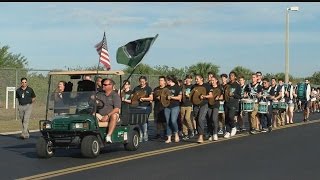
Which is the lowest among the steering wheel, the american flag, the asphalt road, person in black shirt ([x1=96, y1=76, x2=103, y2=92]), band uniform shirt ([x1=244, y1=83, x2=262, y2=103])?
the asphalt road

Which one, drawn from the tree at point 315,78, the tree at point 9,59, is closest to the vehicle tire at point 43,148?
the tree at point 9,59

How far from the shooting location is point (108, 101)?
12719 millimetres

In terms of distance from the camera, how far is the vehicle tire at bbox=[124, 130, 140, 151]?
13.4 metres

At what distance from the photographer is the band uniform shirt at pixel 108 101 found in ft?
41.5

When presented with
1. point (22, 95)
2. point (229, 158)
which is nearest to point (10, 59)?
point (22, 95)

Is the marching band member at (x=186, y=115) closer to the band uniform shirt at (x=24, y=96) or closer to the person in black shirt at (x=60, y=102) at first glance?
the person in black shirt at (x=60, y=102)

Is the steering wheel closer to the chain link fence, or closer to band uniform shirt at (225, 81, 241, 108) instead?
band uniform shirt at (225, 81, 241, 108)

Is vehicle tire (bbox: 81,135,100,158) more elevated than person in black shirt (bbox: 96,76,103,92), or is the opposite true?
person in black shirt (bbox: 96,76,103,92)

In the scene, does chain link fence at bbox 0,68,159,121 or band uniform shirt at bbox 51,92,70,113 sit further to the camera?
chain link fence at bbox 0,68,159,121

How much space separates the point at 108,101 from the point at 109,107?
14cm

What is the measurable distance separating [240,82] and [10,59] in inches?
1286

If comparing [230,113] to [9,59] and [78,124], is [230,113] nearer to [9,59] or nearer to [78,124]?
[78,124]

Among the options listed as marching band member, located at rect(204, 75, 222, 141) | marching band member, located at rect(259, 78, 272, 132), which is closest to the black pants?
marching band member, located at rect(204, 75, 222, 141)

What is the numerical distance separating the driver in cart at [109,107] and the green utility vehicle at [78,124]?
3.5 inches
